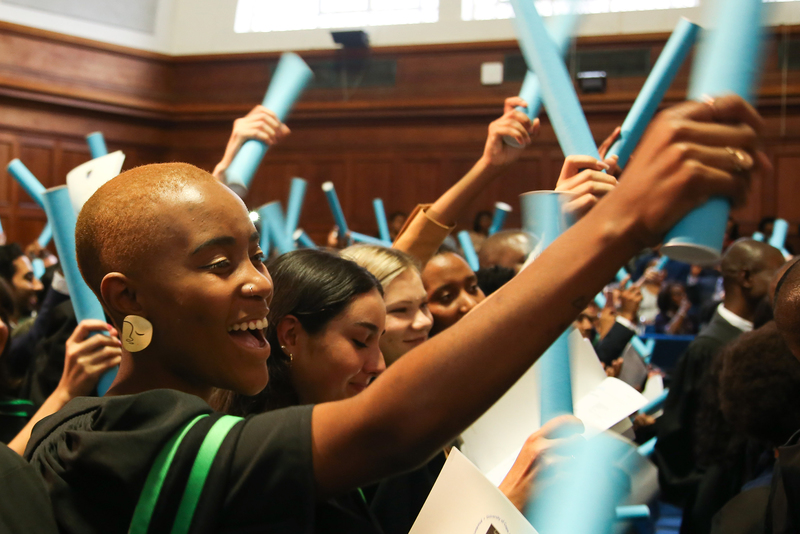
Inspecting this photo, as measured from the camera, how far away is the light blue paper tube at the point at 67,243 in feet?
4.69

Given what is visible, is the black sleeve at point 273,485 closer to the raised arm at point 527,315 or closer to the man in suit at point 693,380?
the raised arm at point 527,315

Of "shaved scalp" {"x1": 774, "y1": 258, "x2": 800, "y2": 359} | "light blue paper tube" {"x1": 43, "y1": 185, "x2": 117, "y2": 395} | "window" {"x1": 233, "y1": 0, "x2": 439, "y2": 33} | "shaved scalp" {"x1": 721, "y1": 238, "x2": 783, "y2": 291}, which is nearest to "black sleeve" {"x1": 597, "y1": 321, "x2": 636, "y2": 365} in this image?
"shaved scalp" {"x1": 721, "y1": 238, "x2": 783, "y2": 291}

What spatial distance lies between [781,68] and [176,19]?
7172mm

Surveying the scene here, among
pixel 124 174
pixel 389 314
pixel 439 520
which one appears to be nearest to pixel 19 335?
pixel 389 314

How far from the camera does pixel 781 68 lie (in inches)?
318

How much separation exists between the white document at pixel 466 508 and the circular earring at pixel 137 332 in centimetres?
43

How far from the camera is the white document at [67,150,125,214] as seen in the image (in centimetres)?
139

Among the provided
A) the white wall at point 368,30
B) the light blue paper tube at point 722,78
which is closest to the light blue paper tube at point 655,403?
the light blue paper tube at point 722,78

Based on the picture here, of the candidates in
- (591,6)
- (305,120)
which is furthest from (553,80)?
(305,120)

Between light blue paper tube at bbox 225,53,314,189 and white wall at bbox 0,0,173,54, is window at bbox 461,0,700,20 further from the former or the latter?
light blue paper tube at bbox 225,53,314,189

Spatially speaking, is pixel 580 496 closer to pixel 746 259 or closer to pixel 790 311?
pixel 790 311

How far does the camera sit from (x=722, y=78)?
600 mm

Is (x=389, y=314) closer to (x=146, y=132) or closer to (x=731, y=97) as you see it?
(x=731, y=97)

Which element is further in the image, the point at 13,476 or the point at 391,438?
the point at 13,476
